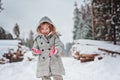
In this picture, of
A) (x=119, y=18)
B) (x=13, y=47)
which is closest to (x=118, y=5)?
(x=119, y=18)

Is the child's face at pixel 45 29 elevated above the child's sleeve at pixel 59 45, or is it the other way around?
the child's face at pixel 45 29

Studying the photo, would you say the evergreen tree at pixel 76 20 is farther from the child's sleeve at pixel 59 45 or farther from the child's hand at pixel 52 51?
the child's hand at pixel 52 51

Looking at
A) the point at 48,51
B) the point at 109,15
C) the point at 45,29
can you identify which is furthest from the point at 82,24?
the point at 48,51

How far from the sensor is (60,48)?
6922 millimetres

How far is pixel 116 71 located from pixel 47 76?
4313 mm

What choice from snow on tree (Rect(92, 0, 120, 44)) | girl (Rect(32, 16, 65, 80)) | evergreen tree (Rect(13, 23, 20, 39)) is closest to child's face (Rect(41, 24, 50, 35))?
girl (Rect(32, 16, 65, 80))

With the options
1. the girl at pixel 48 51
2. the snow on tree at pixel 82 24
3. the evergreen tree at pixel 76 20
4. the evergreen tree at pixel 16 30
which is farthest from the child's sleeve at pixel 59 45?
the evergreen tree at pixel 16 30

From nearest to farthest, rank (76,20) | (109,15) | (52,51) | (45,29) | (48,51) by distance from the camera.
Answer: (52,51)
(48,51)
(45,29)
(109,15)
(76,20)

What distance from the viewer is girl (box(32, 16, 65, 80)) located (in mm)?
6883

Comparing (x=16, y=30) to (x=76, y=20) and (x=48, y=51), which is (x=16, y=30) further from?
(x=48, y=51)

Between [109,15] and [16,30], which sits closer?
[109,15]

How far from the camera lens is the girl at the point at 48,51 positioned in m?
6.88

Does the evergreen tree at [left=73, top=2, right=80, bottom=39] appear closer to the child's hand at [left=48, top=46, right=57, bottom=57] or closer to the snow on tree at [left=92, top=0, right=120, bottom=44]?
the snow on tree at [left=92, top=0, right=120, bottom=44]

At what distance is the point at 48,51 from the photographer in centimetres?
696
